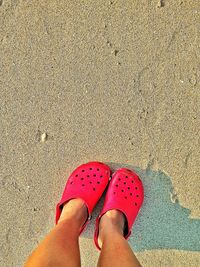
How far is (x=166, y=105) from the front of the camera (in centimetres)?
191

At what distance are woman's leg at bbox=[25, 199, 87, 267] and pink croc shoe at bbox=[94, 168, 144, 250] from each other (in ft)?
0.37

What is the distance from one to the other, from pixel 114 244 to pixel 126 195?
0.34 m

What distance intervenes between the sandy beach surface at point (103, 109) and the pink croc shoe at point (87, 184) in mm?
46

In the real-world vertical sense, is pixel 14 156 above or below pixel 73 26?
below

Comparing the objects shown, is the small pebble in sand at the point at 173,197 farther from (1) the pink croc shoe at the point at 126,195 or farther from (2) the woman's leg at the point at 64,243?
(2) the woman's leg at the point at 64,243

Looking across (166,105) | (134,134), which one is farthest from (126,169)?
(166,105)

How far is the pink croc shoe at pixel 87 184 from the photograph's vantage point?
1.96 m

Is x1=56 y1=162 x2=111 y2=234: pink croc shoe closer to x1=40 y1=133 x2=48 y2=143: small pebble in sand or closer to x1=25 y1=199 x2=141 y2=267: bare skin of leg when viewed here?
x1=25 y1=199 x2=141 y2=267: bare skin of leg

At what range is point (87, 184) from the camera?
201 cm

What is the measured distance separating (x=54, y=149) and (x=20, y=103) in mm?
281

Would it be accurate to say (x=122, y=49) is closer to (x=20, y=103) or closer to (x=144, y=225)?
(x=20, y=103)

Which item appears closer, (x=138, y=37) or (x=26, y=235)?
(x=138, y=37)

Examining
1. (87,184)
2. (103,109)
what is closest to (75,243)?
(87,184)

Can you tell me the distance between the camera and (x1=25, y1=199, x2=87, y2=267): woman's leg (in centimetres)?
156
